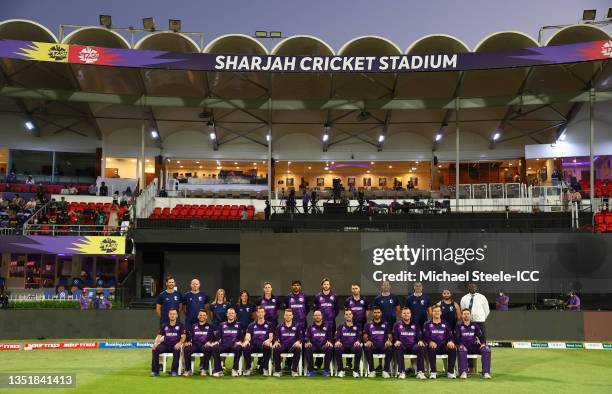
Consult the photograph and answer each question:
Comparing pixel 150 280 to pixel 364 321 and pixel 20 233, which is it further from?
pixel 364 321

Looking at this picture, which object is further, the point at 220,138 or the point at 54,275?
the point at 220,138

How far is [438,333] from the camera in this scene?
1216 centimetres

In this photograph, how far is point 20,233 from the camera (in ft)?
85.9

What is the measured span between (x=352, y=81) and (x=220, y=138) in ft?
33.2

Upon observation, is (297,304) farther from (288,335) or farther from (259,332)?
(259,332)

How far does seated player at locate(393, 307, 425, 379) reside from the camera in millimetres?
11938

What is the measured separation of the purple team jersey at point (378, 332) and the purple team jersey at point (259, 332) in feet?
6.47

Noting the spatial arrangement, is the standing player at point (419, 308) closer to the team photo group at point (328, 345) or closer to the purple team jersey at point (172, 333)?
the team photo group at point (328, 345)

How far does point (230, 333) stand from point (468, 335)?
4.77 metres

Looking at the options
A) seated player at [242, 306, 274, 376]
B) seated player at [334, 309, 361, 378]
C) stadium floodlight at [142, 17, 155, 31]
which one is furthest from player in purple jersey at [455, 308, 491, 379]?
stadium floodlight at [142, 17, 155, 31]

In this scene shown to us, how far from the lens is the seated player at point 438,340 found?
11953 millimetres

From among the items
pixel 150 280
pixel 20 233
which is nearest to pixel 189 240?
pixel 150 280

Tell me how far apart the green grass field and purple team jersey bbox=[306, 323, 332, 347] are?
0.75 m

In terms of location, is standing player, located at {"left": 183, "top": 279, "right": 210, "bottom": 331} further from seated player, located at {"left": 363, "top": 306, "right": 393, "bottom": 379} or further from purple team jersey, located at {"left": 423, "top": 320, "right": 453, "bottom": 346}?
purple team jersey, located at {"left": 423, "top": 320, "right": 453, "bottom": 346}
